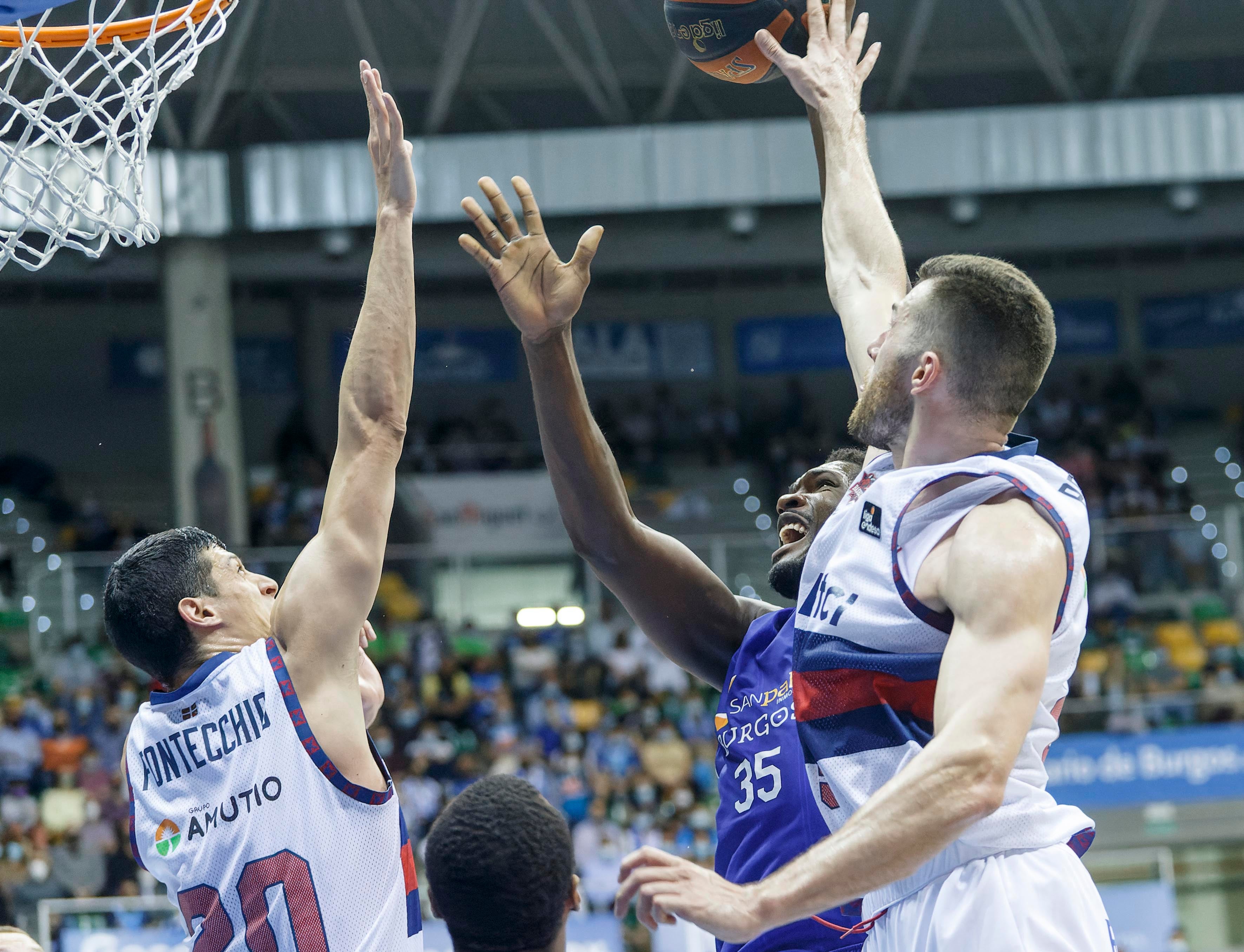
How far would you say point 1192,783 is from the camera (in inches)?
480

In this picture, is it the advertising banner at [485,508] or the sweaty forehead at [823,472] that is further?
the advertising banner at [485,508]

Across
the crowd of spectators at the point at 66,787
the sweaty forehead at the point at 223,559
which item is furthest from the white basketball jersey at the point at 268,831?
the crowd of spectators at the point at 66,787

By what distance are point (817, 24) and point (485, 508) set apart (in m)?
13.1

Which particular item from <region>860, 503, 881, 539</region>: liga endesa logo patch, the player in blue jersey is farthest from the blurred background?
<region>860, 503, 881, 539</region>: liga endesa logo patch

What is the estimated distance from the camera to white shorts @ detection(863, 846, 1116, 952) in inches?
85.0

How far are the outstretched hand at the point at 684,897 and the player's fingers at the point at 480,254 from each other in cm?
156

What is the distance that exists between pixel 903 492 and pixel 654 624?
1281mm

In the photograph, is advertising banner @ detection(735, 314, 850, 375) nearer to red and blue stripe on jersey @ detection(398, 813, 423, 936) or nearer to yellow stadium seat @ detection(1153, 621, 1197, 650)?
yellow stadium seat @ detection(1153, 621, 1197, 650)

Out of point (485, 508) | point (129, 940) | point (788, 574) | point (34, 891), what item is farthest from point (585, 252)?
point (485, 508)

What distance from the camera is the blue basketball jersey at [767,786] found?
2.90m

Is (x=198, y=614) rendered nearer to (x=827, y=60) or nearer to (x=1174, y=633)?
(x=827, y=60)

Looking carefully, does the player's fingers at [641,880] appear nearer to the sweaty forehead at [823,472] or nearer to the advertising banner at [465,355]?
the sweaty forehead at [823,472]

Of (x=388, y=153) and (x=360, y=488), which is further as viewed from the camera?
(x=388, y=153)

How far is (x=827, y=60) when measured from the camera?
3672mm
